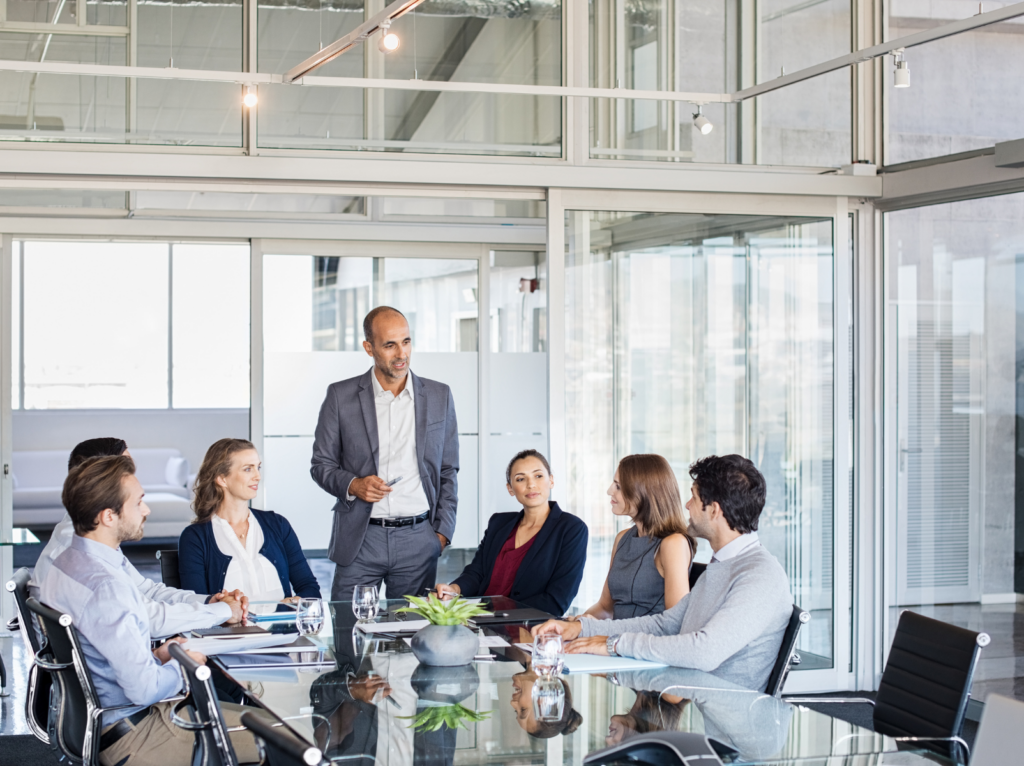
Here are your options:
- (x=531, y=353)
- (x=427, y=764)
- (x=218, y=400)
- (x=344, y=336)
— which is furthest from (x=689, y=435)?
(x=218, y=400)

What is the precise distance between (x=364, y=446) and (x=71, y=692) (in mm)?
1705

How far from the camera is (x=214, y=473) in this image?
404cm

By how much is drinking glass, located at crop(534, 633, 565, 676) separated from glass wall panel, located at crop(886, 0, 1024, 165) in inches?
150

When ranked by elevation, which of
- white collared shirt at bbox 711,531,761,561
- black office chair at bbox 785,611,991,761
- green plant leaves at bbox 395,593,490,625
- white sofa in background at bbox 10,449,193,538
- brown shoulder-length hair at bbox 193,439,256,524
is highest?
brown shoulder-length hair at bbox 193,439,256,524

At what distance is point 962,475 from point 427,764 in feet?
13.8

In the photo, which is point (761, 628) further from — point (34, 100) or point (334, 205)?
point (334, 205)

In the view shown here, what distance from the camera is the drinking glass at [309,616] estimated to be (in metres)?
3.16

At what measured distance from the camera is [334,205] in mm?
6902

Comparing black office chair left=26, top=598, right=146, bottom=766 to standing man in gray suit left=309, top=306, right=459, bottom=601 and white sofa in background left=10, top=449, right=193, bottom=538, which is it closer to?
standing man in gray suit left=309, top=306, right=459, bottom=601

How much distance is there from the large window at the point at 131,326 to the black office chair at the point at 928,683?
10.6m

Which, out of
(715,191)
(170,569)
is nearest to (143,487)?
(170,569)

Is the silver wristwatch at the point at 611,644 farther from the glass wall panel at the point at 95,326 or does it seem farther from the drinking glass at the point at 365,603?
the glass wall panel at the point at 95,326

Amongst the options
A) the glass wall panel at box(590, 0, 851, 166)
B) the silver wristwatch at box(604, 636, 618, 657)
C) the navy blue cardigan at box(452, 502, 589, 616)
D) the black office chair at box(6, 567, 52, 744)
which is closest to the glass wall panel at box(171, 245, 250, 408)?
the glass wall panel at box(590, 0, 851, 166)

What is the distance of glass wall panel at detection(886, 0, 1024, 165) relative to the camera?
5.30 metres
